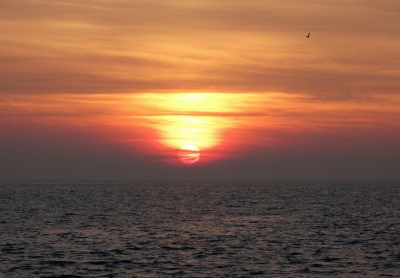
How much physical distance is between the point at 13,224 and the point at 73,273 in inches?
1622

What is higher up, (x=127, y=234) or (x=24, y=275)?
(x=127, y=234)

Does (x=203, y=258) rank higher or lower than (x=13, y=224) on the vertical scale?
lower

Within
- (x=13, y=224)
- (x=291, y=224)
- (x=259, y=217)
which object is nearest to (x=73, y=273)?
(x=13, y=224)

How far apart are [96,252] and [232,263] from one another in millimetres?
14875

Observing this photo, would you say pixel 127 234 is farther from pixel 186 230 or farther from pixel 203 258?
pixel 203 258

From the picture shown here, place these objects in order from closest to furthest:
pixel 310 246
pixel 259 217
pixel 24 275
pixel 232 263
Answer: pixel 24 275
pixel 232 263
pixel 310 246
pixel 259 217

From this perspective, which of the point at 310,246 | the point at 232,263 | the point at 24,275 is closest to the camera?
the point at 24,275

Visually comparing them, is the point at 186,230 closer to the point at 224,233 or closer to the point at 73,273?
the point at 224,233

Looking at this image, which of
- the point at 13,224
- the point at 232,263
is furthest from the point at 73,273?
the point at 13,224

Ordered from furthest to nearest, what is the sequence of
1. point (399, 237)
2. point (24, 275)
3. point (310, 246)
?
point (399, 237) < point (310, 246) < point (24, 275)

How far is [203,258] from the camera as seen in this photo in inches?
2213

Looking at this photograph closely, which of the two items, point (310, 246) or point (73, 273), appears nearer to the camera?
point (73, 273)

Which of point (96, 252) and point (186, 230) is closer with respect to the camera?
point (96, 252)

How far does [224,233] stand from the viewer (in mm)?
76438
